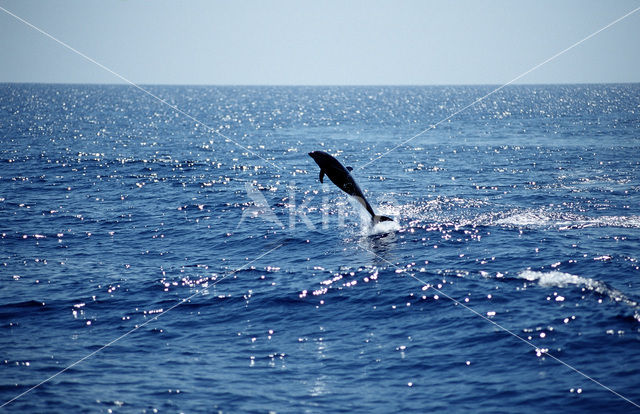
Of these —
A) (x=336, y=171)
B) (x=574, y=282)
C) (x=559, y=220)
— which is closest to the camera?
(x=574, y=282)

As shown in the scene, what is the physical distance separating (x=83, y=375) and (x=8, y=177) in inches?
1903

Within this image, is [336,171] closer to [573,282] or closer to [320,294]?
[320,294]

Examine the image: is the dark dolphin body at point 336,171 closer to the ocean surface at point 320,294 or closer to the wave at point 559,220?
the ocean surface at point 320,294

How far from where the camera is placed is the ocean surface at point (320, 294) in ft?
62.2

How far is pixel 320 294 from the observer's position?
27.6 m

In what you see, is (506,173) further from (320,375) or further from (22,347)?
(22,347)

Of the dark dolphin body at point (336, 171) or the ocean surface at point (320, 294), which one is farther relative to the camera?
the dark dolphin body at point (336, 171)

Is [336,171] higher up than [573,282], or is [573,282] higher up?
[336,171]

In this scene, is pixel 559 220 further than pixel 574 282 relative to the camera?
Yes

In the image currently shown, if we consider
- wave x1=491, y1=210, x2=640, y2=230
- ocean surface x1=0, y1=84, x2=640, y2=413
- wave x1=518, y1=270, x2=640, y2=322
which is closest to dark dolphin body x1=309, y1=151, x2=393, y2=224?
ocean surface x1=0, y1=84, x2=640, y2=413

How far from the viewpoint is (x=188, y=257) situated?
113ft

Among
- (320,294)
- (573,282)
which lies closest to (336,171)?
(320,294)

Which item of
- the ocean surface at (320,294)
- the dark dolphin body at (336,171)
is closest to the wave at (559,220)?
the ocean surface at (320,294)

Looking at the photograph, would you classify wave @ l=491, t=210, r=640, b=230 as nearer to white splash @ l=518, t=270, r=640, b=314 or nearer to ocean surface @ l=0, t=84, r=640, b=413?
ocean surface @ l=0, t=84, r=640, b=413
